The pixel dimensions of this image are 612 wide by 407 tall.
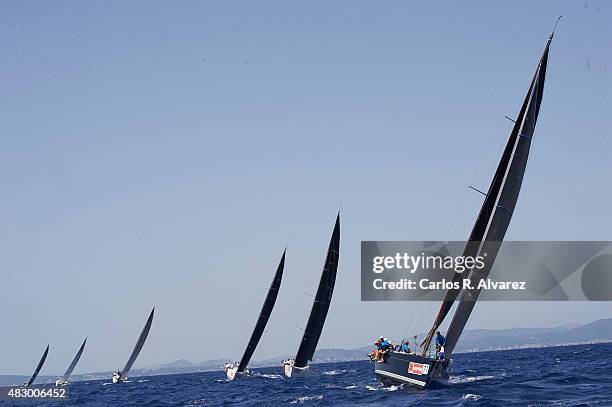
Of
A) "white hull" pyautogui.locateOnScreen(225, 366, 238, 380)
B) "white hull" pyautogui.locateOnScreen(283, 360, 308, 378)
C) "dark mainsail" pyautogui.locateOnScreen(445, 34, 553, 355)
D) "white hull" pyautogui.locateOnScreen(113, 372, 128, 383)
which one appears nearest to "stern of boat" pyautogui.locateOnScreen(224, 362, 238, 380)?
"white hull" pyautogui.locateOnScreen(225, 366, 238, 380)

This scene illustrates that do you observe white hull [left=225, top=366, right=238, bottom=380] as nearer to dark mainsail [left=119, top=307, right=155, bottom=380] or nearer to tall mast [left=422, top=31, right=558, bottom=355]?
dark mainsail [left=119, top=307, right=155, bottom=380]

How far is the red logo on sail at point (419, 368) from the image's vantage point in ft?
105

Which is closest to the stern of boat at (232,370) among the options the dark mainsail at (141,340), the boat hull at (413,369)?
the dark mainsail at (141,340)

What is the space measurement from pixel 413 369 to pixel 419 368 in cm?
38

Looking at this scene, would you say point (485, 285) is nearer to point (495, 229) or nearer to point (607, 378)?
point (495, 229)

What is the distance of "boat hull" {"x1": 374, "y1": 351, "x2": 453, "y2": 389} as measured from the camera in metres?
32.2

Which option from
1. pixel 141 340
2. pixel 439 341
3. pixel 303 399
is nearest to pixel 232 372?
pixel 141 340

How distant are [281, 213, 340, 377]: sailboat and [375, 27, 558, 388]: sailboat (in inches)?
896

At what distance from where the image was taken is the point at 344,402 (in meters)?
29.9

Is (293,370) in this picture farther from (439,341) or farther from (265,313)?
(439,341)

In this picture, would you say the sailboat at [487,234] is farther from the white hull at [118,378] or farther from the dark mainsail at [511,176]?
the white hull at [118,378]

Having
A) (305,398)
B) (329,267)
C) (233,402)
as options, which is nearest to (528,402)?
(305,398)

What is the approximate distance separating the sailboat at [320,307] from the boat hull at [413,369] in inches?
877

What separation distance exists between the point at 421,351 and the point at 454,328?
110 inches
